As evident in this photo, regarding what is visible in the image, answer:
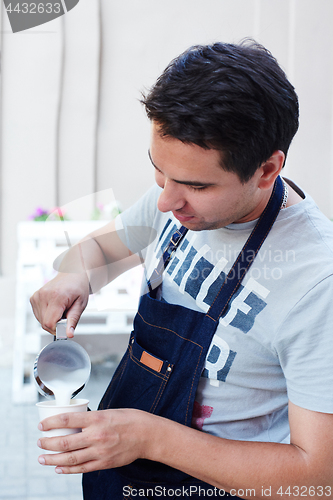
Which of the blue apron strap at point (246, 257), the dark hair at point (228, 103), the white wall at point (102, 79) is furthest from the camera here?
the white wall at point (102, 79)

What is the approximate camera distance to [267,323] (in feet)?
2.74

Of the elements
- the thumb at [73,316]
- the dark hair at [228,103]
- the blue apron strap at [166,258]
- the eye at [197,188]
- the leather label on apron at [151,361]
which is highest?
the dark hair at [228,103]

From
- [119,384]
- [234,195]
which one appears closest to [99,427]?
[119,384]

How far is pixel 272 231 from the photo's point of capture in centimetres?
90

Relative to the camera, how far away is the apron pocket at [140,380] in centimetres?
98

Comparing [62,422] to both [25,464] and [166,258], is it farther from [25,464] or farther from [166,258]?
[25,464]

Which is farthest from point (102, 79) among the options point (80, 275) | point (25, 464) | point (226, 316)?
point (226, 316)

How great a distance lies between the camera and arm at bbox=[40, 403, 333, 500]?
773mm

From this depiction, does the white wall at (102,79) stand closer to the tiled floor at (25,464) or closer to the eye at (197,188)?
the tiled floor at (25,464)

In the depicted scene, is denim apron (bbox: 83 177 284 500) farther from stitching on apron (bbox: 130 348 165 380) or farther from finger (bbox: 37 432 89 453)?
finger (bbox: 37 432 89 453)

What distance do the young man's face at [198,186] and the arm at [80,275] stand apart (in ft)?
1.02

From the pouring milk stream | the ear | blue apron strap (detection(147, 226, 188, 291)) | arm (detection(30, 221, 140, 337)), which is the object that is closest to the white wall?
arm (detection(30, 221, 140, 337))

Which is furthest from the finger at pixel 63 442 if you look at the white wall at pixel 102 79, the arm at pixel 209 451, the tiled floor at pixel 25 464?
the white wall at pixel 102 79

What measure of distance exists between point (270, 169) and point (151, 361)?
0.46m
